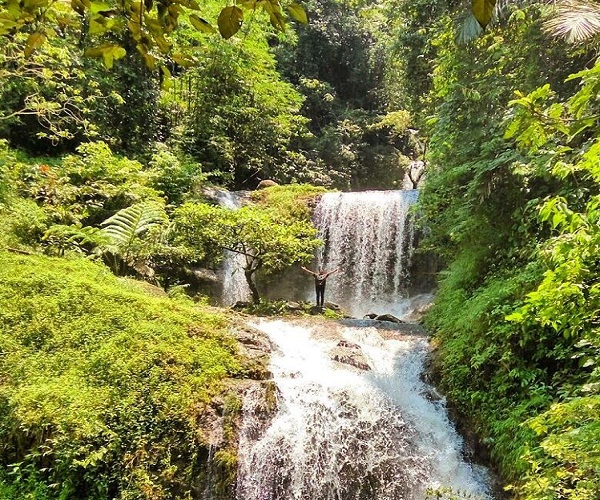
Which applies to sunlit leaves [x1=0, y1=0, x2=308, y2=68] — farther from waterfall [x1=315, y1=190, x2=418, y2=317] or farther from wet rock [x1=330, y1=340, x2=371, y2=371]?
waterfall [x1=315, y1=190, x2=418, y2=317]

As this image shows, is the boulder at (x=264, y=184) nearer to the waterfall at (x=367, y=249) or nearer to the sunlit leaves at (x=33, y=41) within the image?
the waterfall at (x=367, y=249)

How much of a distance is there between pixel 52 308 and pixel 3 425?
1.52m

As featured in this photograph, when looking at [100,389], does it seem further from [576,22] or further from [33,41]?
[576,22]

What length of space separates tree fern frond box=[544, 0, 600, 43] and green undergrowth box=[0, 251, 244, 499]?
5352 mm

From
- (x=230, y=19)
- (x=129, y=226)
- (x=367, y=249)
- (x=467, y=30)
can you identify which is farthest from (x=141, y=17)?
(x=367, y=249)

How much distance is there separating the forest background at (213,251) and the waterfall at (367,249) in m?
1.58

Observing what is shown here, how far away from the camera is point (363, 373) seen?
646cm

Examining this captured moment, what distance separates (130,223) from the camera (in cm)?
903

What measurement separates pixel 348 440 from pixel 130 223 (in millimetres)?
6104

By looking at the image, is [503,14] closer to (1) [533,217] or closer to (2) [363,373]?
(1) [533,217]

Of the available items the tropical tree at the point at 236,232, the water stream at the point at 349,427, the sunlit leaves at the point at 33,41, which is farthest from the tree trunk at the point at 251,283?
the sunlit leaves at the point at 33,41

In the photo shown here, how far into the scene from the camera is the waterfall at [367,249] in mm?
12562

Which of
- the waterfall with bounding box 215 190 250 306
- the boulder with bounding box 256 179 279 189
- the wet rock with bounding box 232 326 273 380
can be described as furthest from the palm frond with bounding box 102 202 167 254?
the boulder with bounding box 256 179 279 189

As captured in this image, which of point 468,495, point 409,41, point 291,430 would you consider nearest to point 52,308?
point 291,430
